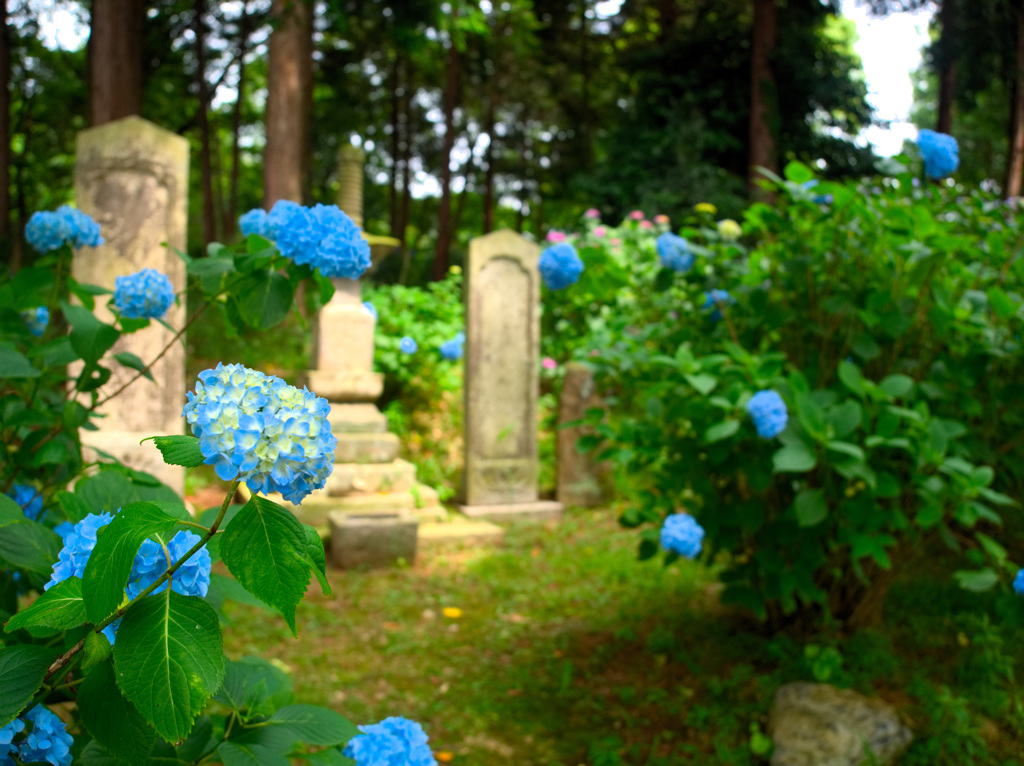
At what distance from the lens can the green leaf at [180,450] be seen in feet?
2.06

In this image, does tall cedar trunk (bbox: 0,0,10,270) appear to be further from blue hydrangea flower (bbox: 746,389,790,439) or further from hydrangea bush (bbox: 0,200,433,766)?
hydrangea bush (bbox: 0,200,433,766)

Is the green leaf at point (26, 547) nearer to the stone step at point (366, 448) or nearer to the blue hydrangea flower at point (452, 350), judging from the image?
the stone step at point (366, 448)

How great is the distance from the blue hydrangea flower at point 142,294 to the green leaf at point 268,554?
971 mm

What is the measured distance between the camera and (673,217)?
11711mm

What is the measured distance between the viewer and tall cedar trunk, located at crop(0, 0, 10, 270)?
34.3ft

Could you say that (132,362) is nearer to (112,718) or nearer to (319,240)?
(319,240)

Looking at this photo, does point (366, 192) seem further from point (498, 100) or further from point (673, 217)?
point (673, 217)

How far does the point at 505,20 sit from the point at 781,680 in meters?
15.6

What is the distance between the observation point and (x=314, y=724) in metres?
0.96

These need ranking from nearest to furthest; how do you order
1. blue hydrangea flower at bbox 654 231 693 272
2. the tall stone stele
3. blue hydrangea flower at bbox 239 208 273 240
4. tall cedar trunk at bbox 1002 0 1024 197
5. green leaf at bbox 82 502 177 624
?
green leaf at bbox 82 502 177 624, blue hydrangea flower at bbox 239 208 273 240, blue hydrangea flower at bbox 654 231 693 272, the tall stone stele, tall cedar trunk at bbox 1002 0 1024 197

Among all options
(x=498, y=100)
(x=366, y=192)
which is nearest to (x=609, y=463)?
(x=498, y=100)

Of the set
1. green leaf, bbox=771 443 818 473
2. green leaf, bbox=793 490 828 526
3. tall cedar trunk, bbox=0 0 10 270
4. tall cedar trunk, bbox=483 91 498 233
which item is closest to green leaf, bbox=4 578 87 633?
green leaf, bbox=771 443 818 473

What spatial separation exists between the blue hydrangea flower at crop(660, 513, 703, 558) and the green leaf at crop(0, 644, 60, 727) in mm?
1940

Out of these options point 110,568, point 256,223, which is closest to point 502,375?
point 256,223
